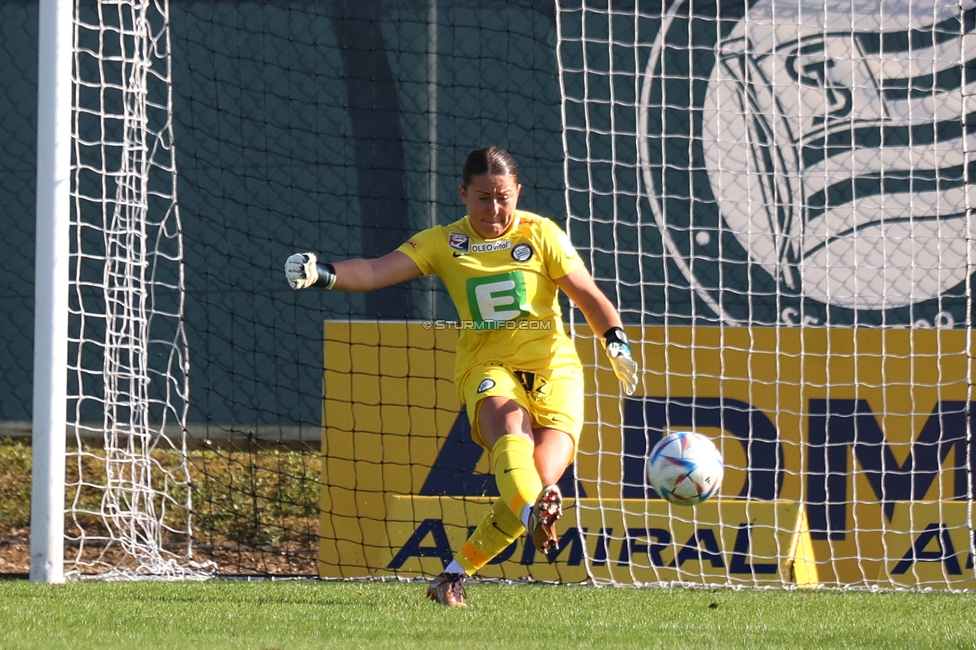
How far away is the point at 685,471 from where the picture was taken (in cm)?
472

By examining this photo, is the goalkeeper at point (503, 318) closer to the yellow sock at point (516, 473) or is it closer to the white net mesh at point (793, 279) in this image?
the yellow sock at point (516, 473)

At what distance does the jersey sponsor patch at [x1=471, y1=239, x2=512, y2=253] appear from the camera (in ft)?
16.5

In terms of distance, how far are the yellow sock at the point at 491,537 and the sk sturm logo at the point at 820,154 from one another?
319 centimetres

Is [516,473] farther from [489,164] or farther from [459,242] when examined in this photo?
[489,164]

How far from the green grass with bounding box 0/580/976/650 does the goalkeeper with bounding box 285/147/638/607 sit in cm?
42

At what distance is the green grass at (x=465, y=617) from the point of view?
408 centimetres

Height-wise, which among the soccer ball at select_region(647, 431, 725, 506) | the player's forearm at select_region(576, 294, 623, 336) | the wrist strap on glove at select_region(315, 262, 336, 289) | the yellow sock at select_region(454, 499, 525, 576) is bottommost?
the yellow sock at select_region(454, 499, 525, 576)

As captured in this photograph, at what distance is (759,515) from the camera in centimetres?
605

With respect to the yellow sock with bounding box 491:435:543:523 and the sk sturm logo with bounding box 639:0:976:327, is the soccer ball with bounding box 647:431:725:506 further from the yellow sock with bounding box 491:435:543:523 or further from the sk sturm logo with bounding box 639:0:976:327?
the sk sturm logo with bounding box 639:0:976:327

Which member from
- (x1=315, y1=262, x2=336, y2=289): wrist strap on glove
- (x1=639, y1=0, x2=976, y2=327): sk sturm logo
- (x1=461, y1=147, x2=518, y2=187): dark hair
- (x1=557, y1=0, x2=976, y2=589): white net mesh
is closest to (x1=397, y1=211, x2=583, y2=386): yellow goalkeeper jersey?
(x1=461, y1=147, x2=518, y2=187): dark hair

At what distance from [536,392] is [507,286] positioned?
0.45 meters

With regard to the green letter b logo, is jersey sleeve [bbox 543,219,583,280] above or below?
above

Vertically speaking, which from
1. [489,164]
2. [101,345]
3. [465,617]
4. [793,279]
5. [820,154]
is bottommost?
[465,617]

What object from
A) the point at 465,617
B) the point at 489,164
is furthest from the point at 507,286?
the point at 465,617
